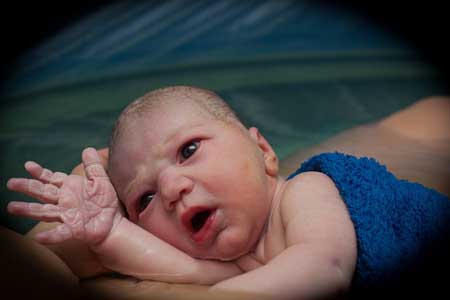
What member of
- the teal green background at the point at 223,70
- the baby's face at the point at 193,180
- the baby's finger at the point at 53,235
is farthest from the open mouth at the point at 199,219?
the teal green background at the point at 223,70

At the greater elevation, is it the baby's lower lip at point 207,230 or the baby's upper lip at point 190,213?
the baby's upper lip at point 190,213

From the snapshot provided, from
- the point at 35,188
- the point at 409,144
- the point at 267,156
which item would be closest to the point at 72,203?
the point at 35,188

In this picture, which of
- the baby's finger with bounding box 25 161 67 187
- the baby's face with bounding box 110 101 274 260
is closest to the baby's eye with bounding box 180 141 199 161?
the baby's face with bounding box 110 101 274 260

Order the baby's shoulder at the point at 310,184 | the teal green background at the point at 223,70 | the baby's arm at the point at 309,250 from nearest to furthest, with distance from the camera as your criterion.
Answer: the baby's arm at the point at 309,250
the baby's shoulder at the point at 310,184
the teal green background at the point at 223,70

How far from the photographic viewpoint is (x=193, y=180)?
539 millimetres

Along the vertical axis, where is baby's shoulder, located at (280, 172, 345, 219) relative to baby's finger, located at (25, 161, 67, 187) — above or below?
below

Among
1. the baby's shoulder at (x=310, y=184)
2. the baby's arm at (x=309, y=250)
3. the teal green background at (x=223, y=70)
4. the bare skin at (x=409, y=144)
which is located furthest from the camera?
the teal green background at (x=223, y=70)

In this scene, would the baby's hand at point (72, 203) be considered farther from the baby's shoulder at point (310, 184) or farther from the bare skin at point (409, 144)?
the bare skin at point (409, 144)

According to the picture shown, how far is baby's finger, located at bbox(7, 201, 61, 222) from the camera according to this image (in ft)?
1.72

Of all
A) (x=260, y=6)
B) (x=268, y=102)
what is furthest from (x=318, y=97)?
(x=260, y=6)

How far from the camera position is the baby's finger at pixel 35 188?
53 centimetres

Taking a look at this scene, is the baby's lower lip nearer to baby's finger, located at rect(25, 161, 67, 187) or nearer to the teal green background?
baby's finger, located at rect(25, 161, 67, 187)

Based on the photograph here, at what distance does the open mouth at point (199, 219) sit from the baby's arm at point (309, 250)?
7 cm

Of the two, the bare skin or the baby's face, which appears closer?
the baby's face
